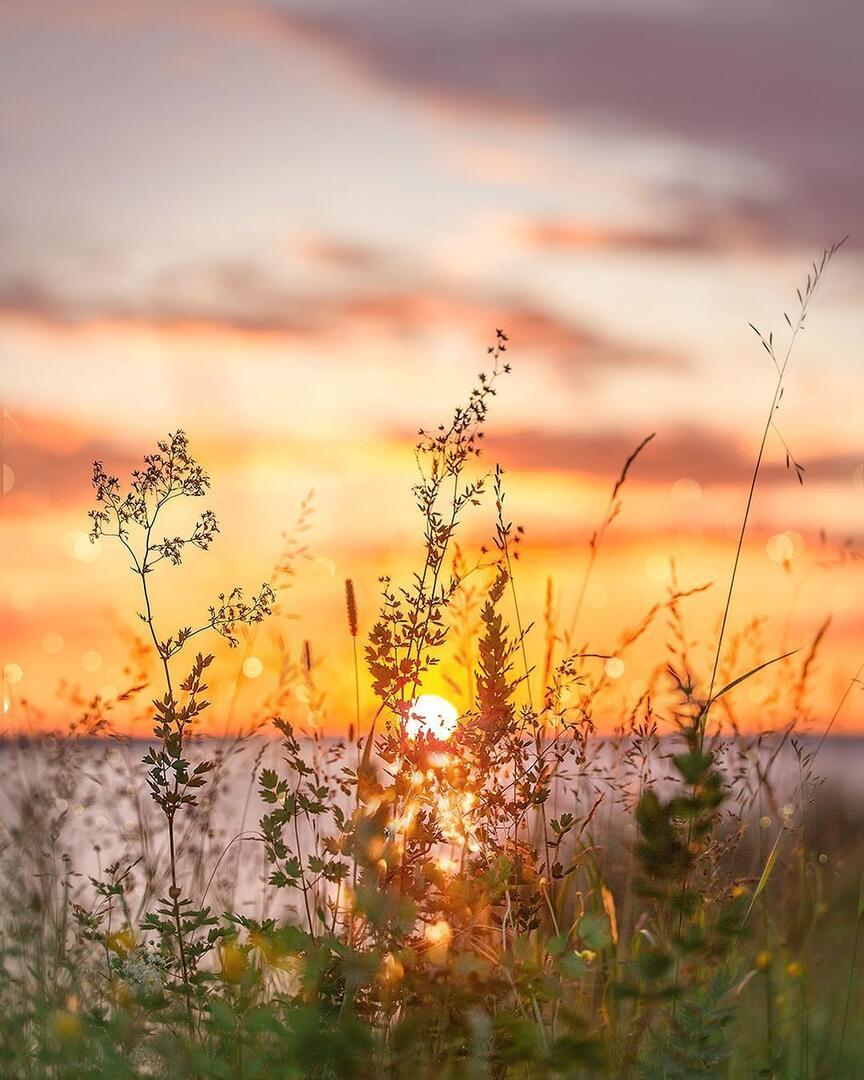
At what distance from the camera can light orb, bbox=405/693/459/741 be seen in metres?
2.60

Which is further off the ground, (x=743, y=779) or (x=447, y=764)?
(x=743, y=779)

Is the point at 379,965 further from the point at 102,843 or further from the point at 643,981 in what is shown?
the point at 102,843

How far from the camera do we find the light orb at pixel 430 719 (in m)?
2.60

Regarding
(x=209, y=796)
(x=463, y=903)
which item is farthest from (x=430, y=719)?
(x=209, y=796)

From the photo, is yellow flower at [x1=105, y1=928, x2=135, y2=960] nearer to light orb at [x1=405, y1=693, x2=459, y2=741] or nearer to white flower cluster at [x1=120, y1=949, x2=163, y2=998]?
white flower cluster at [x1=120, y1=949, x2=163, y2=998]

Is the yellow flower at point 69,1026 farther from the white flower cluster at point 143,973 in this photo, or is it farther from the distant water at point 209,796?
the distant water at point 209,796

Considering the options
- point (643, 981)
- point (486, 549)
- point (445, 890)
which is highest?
point (486, 549)

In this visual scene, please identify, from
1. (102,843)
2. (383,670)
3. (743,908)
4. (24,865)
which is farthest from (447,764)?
(102,843)

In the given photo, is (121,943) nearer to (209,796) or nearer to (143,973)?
(143,973)

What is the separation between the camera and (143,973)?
108 inches

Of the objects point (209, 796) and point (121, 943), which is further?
point (209, 796)

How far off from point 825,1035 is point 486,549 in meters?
1.56

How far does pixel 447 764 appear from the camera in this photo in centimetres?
259

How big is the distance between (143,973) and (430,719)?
0.81 m
